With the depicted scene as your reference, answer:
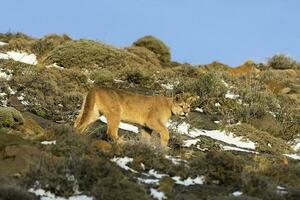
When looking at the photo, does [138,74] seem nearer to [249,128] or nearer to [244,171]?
[249,128]

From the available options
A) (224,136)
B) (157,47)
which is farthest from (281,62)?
(224,136)

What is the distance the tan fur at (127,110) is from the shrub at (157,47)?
2692cm

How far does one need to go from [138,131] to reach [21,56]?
47.2ft

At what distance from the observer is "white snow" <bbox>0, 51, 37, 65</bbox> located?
105 ft

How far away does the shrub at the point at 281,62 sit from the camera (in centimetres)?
4756

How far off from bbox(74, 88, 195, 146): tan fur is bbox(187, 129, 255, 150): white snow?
5482mm

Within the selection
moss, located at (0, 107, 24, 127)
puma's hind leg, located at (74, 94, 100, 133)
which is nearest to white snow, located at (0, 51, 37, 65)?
moss, located at (0, 107, 24, 127)

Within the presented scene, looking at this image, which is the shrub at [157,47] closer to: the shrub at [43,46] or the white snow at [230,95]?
the shrub at [43,46]

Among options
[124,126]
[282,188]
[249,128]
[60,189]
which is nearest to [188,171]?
[282,188]

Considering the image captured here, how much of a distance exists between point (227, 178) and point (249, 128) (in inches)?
488

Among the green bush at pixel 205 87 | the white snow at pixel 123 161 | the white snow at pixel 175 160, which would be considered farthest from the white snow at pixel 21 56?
the white snow at pixel 123 161

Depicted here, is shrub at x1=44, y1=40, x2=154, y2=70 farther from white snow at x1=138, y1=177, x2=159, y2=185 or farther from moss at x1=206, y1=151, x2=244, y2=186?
A: white snow at x1=138, y1=177, x2=159, y2=185

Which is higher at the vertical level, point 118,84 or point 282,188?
point 118,84

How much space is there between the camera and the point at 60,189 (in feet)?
35.3
